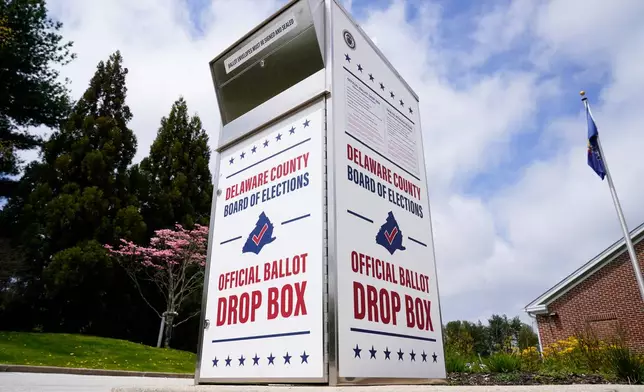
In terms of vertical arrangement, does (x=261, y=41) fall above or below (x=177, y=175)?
below

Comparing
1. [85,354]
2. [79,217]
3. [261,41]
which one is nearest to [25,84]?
[79,217]

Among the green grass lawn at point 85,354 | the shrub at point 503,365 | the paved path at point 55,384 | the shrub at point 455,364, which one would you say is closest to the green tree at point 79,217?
the green grass lawn at point 85,354

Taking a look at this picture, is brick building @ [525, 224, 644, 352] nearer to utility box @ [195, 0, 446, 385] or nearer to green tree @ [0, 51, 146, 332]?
utility box @ [195, 0, 446, 385]

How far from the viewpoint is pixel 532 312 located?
19547 millimetres

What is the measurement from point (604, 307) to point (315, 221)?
63.4 feet

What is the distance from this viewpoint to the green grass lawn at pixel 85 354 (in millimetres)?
11508

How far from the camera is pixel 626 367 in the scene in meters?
5.17

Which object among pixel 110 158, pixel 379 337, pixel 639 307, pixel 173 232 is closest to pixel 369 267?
pixel 379 337

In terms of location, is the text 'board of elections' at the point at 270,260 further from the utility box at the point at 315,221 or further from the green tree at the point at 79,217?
the green tree at the point at 79,217

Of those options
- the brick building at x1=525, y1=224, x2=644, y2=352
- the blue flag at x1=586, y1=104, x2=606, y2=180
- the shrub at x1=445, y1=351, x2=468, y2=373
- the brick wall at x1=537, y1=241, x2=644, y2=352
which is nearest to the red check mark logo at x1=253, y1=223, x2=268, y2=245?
the shrub at x1=445, y1=351, x2=468, y2=373

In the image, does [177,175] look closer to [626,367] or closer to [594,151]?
[594,151]

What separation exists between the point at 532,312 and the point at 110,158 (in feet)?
70.2

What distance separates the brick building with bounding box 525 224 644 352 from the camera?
16.8 metres

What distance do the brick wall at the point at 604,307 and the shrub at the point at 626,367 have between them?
1317 centimetres
